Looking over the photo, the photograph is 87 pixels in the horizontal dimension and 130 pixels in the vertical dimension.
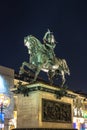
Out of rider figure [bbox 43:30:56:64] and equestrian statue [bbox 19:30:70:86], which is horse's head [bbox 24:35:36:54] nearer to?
equestrian statue [bbox 19:30:70:86]

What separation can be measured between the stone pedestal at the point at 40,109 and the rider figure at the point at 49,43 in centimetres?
232

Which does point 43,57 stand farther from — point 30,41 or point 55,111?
point 55,111

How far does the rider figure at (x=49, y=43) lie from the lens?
21531 mm

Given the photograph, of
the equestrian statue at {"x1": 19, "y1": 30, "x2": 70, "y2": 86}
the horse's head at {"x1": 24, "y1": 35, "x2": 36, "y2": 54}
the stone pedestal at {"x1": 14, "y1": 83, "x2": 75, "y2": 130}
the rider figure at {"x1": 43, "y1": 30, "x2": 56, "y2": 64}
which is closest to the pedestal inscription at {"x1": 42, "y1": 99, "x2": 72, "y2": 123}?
the stone pedestal at {"x1": 14, "y1": 83, "x2": 75, "y2": 130}

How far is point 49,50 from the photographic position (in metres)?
21.7

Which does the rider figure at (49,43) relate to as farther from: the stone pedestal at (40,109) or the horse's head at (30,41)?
the stone pedestal at (40,109)

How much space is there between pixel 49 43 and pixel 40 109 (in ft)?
16.4

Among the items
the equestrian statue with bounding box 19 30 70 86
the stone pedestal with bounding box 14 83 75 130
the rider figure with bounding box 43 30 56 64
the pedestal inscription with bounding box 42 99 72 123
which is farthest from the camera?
the rider figure with bounding box 43 30 56 64

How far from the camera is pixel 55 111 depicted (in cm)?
2058

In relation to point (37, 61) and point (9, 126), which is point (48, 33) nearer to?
point (37, 61)

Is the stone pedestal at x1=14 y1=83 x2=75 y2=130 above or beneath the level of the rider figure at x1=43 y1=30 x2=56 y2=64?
beneath

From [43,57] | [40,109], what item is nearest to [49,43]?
[43,57]

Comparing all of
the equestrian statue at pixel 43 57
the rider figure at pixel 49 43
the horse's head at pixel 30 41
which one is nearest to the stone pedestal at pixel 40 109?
the equestrian statue at pixel 43 57

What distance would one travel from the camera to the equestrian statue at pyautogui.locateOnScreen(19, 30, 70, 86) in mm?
20703
